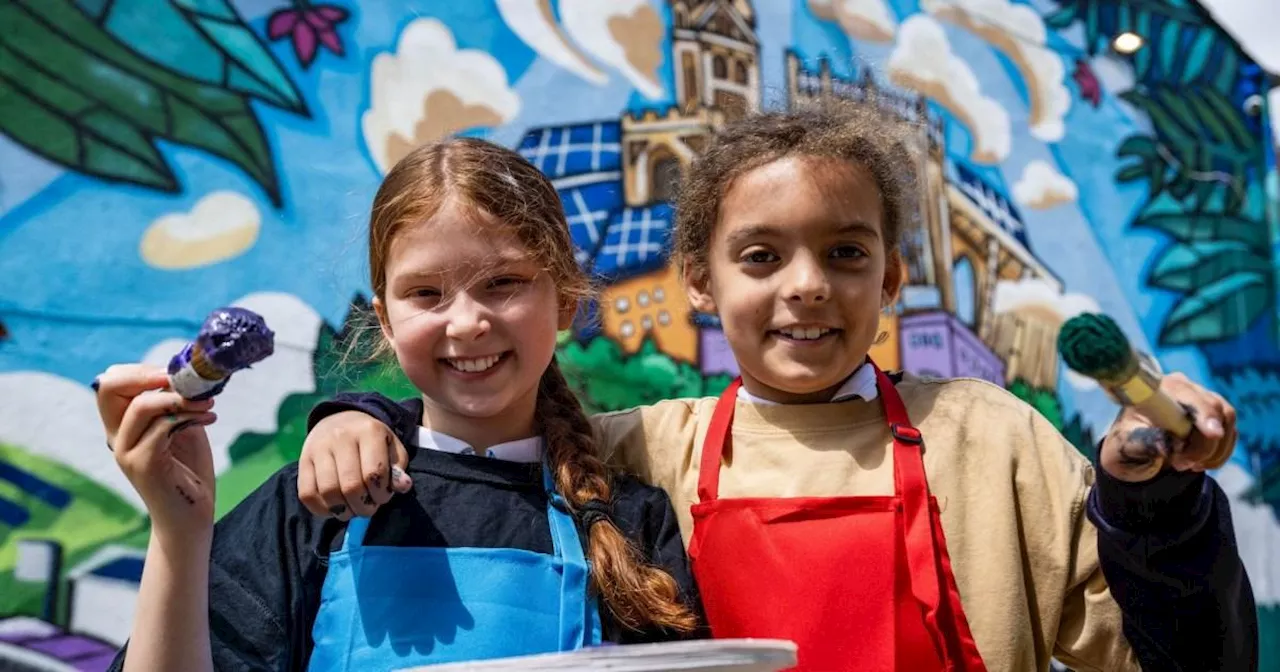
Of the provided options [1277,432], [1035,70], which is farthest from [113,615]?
[1277,432]

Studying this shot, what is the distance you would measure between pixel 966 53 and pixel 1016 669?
420 centimetres

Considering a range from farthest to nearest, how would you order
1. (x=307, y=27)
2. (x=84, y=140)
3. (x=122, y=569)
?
(x=307, y=27), (x=84, y=140), (x=122, y=569)

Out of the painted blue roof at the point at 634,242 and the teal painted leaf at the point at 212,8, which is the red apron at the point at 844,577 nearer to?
the painted blue roof at the point at 634,242

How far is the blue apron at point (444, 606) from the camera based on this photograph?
1.43 metres

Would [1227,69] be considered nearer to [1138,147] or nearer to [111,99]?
[1138,147]

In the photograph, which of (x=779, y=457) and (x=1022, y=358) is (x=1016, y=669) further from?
(x=1022, y=358)

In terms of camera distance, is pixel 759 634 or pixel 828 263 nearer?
pixel 759 634

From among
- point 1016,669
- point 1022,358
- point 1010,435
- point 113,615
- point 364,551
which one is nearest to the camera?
point 364,551

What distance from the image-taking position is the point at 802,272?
171 centimetres

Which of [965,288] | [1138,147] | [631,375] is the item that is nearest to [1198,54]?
[1138,147]

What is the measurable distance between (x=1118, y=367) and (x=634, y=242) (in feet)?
10.6

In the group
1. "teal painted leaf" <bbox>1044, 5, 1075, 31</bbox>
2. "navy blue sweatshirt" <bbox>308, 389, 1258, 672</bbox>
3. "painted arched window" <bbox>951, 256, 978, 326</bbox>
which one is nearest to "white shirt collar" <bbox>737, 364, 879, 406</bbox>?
"navy blue sweatshirt" <bbox>308, 389, 1258, 672</bbox>

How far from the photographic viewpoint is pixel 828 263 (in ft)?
5.77

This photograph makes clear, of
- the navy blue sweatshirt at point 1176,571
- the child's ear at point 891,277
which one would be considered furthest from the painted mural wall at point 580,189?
the navy blue sweatshirt at point 1176,571
